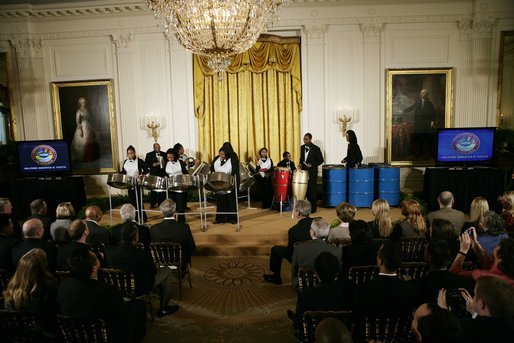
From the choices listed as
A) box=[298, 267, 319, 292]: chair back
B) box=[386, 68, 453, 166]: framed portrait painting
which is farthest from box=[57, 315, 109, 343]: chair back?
box=[386, 68, 453, 166]: framed portrait painting

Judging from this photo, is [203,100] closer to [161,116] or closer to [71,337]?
[161,116]

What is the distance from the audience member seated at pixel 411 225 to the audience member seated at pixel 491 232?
65cm

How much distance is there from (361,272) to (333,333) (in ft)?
5.41

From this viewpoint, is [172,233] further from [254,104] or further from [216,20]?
[254,104]

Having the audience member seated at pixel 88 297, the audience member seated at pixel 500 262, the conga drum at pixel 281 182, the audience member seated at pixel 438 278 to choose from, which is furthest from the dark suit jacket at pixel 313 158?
the audience member seated at pixel 88 297

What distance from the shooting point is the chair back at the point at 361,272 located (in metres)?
2.97

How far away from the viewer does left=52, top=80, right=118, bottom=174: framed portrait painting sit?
8656 millimetres

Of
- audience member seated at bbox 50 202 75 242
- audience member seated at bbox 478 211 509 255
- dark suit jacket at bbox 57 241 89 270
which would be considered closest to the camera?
audience member seated at bbox 478 211 509 255

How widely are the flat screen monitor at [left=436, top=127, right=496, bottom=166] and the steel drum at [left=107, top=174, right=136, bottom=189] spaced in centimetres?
653

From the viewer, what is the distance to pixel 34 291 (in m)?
2.38

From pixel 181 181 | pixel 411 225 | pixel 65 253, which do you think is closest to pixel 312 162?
pixel 181 181

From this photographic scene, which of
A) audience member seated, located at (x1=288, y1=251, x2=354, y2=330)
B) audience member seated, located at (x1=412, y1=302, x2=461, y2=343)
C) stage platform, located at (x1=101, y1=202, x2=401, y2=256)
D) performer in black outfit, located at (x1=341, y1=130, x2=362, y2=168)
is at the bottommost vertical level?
stage platform, located at (x1=101, y1=202, x2=401, y2=256)

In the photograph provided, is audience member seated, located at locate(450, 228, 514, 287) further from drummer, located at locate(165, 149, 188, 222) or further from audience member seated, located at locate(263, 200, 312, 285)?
drummer, located at locate(165, 149, 188, 222)

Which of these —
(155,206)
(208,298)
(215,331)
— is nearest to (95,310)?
(215,331)
